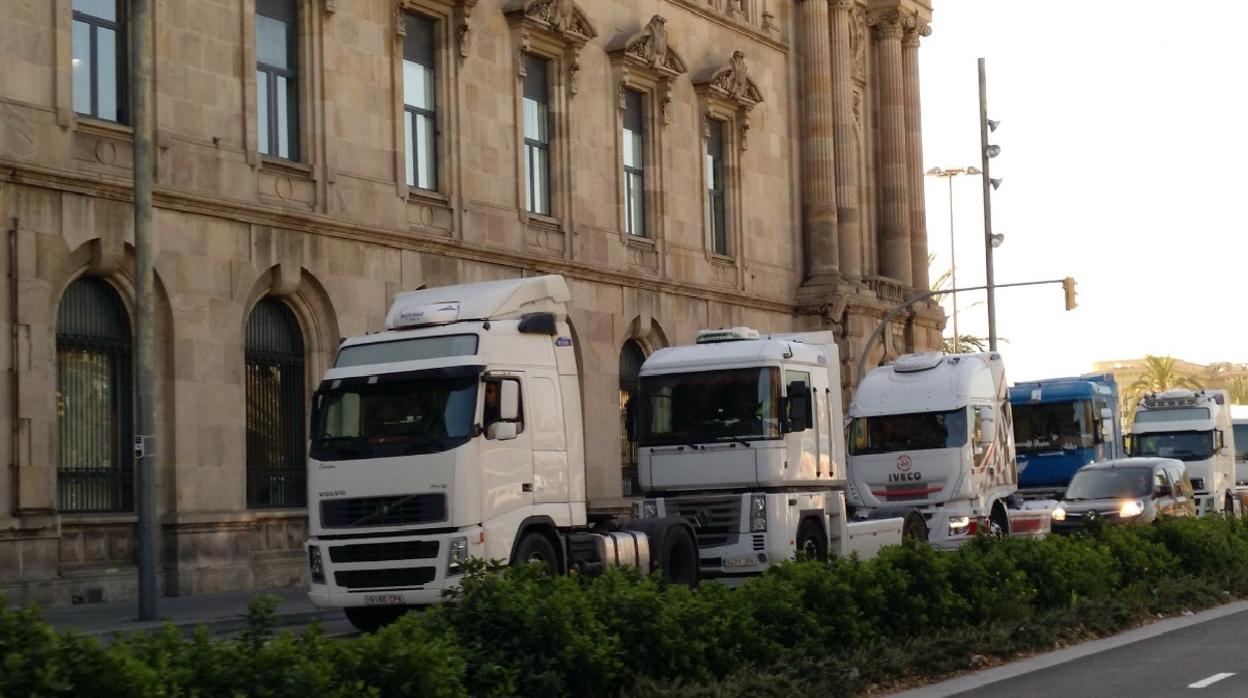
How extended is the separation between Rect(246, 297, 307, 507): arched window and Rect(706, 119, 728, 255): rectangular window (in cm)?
1566

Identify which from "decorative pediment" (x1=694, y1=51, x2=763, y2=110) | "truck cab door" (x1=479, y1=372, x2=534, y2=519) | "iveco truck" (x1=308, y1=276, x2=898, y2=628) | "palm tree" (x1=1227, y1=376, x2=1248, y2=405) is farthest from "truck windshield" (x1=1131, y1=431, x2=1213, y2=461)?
"palm tree" (x1=1227, y1=376, x2=1248, y2=405)

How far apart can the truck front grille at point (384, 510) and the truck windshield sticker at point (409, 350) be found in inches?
Result: 62.0

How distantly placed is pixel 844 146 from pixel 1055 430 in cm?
1135

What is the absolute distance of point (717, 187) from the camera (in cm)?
4353

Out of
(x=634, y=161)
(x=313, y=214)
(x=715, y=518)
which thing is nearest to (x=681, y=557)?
(x=715, y=518)

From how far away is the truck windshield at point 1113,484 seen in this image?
110ft

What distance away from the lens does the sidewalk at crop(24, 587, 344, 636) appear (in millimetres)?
20727

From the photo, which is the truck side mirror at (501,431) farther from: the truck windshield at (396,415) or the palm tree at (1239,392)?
the palm tree at (1239,392)

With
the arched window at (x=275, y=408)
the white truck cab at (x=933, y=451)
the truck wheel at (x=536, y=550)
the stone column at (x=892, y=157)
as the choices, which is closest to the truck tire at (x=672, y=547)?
the truck wheel at (x=536, y=550)

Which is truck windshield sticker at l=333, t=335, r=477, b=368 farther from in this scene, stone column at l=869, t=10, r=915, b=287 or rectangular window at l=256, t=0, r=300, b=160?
stone column at l=869, t=10, r=915, b=287

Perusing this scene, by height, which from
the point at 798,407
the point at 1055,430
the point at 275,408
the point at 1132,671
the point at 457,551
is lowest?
the point at 1132,671

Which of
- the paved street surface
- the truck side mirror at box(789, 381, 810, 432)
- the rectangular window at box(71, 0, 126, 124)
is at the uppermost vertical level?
the rectangular window at box(71, 0, 126, 124)

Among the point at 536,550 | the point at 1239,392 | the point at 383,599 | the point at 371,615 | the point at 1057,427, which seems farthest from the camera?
the point at 1239,392

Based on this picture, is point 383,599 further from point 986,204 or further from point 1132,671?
point 986,204
